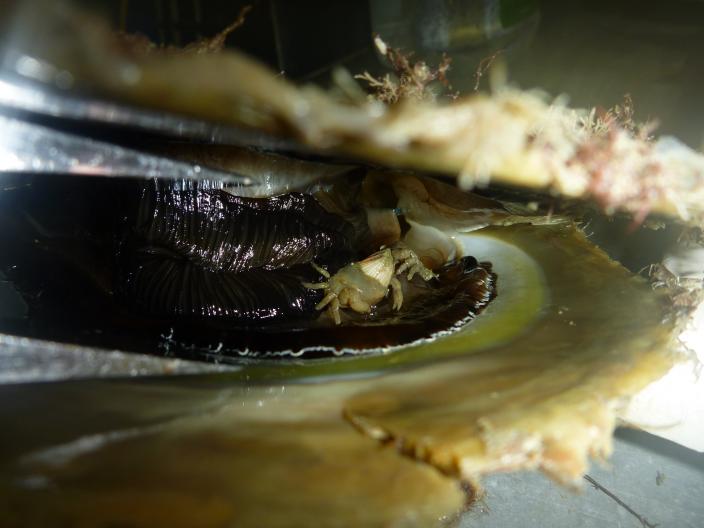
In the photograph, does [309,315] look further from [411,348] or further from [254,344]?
[411,348]

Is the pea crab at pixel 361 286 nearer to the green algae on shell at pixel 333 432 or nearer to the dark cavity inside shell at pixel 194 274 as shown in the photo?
the dark cavity inside shell at pixel 194 274

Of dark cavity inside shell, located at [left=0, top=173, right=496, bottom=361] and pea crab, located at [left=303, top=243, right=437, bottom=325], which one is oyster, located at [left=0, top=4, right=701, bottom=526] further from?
A: pea crab, located at [left=303, top=243, right=437, bottom=325]

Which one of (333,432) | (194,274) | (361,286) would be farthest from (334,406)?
(194,274)

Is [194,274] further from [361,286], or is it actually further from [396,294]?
[396,294]

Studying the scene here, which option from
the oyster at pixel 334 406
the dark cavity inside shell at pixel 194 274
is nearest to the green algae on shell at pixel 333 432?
the oyster at pixel 334 406

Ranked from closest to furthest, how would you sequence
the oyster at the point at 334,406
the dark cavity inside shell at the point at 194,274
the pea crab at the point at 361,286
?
1. the oyster at the point at 334,406
2. the dark cavity inside shell at the point at 194,274
3. the pea crab at the point at 361,286

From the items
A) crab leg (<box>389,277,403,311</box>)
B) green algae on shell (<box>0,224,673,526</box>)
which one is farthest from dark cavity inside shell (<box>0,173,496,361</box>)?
green algae on shell (<box>0,224,673,526</box>)
